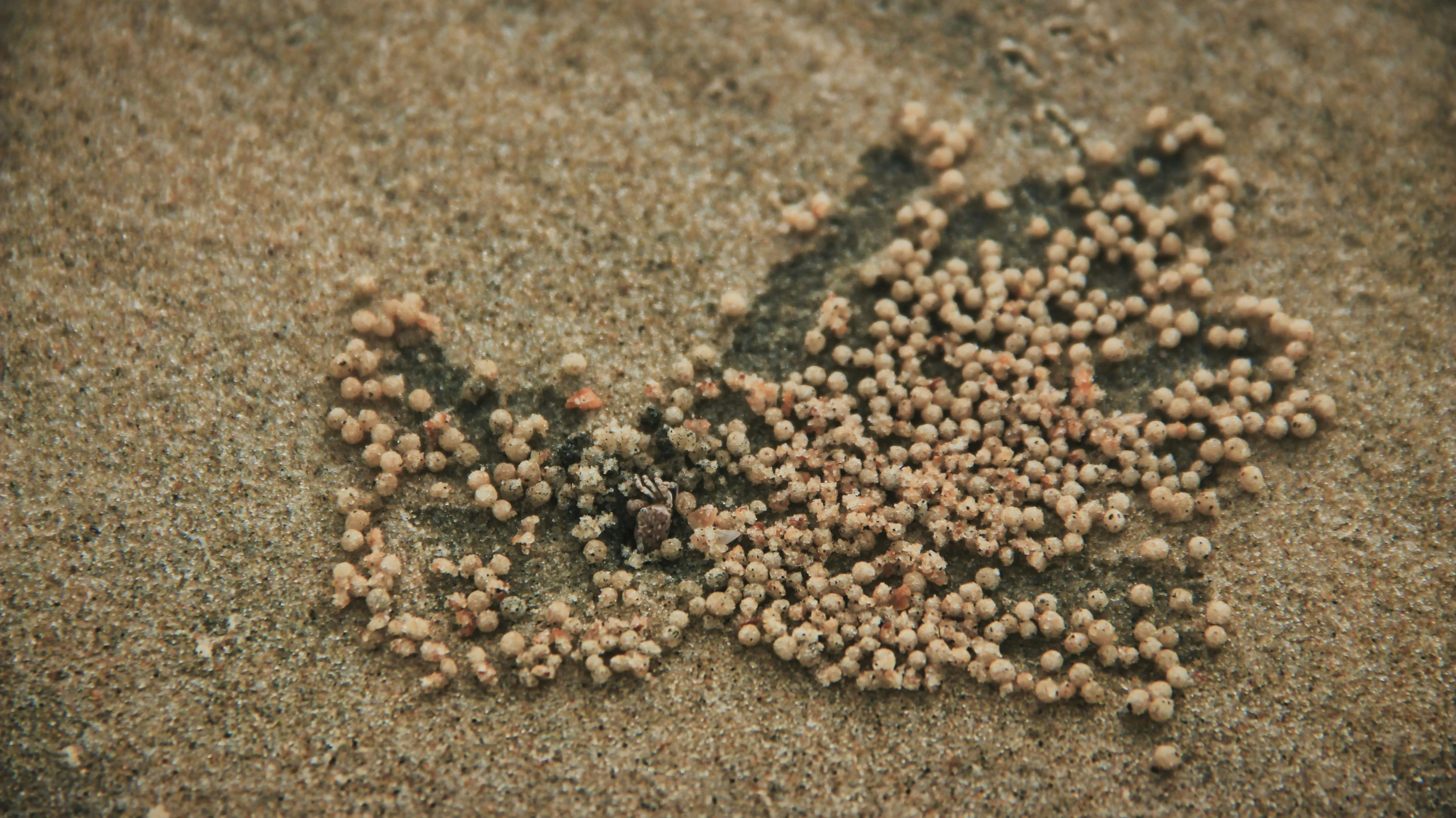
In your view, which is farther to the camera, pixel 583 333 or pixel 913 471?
pixel 583 333

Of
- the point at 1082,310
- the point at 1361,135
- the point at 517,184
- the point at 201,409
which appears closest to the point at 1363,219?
the point at 1361,135

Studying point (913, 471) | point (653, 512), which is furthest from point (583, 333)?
point (913, 471)

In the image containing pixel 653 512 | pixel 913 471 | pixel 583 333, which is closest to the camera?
pixel 653 512

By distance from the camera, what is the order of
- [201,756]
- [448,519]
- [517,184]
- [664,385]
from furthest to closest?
[517,184] → [664,385] → [448,519] → [201,756]

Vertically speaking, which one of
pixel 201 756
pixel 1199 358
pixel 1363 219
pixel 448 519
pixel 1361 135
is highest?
pixel 1361 135

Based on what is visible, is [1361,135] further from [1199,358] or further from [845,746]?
[845,746]

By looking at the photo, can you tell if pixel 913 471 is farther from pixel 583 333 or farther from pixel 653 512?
pixel 583 333
